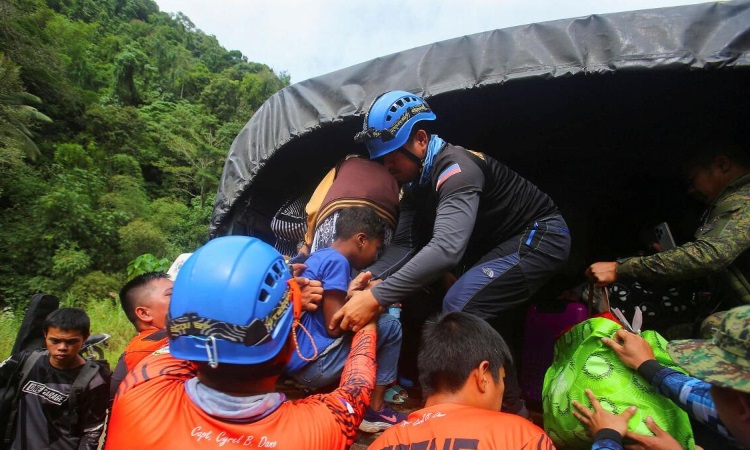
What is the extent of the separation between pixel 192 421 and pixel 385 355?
4.47ft

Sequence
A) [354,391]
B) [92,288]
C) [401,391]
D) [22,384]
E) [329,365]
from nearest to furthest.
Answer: [354,391], [329,365], [401,391], [22,384], [92,288]

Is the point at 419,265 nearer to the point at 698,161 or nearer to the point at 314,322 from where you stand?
the point at 314,322

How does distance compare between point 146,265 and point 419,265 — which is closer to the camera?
point 419,265

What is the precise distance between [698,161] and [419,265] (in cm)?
187

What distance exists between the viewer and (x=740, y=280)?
2.35 m

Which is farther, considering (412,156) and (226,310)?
(412,156)

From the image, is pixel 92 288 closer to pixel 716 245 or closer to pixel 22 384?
pixel 22 384

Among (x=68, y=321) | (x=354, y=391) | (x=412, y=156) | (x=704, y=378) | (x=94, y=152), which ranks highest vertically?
(x=94, y=152)

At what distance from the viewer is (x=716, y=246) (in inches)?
86.4

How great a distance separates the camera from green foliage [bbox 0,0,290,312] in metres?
18.7

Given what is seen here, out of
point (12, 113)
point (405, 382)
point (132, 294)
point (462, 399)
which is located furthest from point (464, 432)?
point (12, 113)

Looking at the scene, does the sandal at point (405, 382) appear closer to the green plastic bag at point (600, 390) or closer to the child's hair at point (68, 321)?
the green plastic bag at point (600, 390)

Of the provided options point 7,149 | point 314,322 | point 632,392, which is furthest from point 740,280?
point 7,149

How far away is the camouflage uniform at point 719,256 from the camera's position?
219 centimetres
